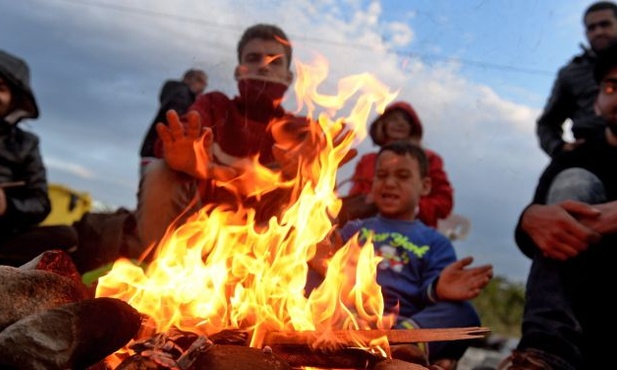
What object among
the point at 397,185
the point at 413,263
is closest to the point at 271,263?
the point at 413,263

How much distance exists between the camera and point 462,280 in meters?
3.75

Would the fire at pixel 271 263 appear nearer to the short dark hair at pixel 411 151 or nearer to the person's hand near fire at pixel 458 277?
the person's hand near fire at pixel 458 277

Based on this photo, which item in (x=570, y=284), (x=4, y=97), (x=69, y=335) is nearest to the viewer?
(x=69, y=335)

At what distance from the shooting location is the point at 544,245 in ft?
11.0

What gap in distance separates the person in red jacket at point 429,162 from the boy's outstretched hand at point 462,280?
146 centimetres

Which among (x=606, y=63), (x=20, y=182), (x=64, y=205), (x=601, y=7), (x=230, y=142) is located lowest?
(x=64, y=205)

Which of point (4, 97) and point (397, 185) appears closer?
point (397, 185)

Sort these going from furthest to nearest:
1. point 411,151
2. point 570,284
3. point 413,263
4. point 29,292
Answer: point 411,151
point 413,263
point 570,284
point 29,292

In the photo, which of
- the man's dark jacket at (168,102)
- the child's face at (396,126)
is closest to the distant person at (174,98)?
the man's dark jacket at (168,102)

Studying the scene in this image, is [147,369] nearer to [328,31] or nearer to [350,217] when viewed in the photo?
[328,31]

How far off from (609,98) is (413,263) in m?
1.67

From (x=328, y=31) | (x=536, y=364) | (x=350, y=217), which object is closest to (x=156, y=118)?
(x=350, y=217)

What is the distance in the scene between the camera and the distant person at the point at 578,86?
6.17 metres

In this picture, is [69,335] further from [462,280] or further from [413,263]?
[413,263]
